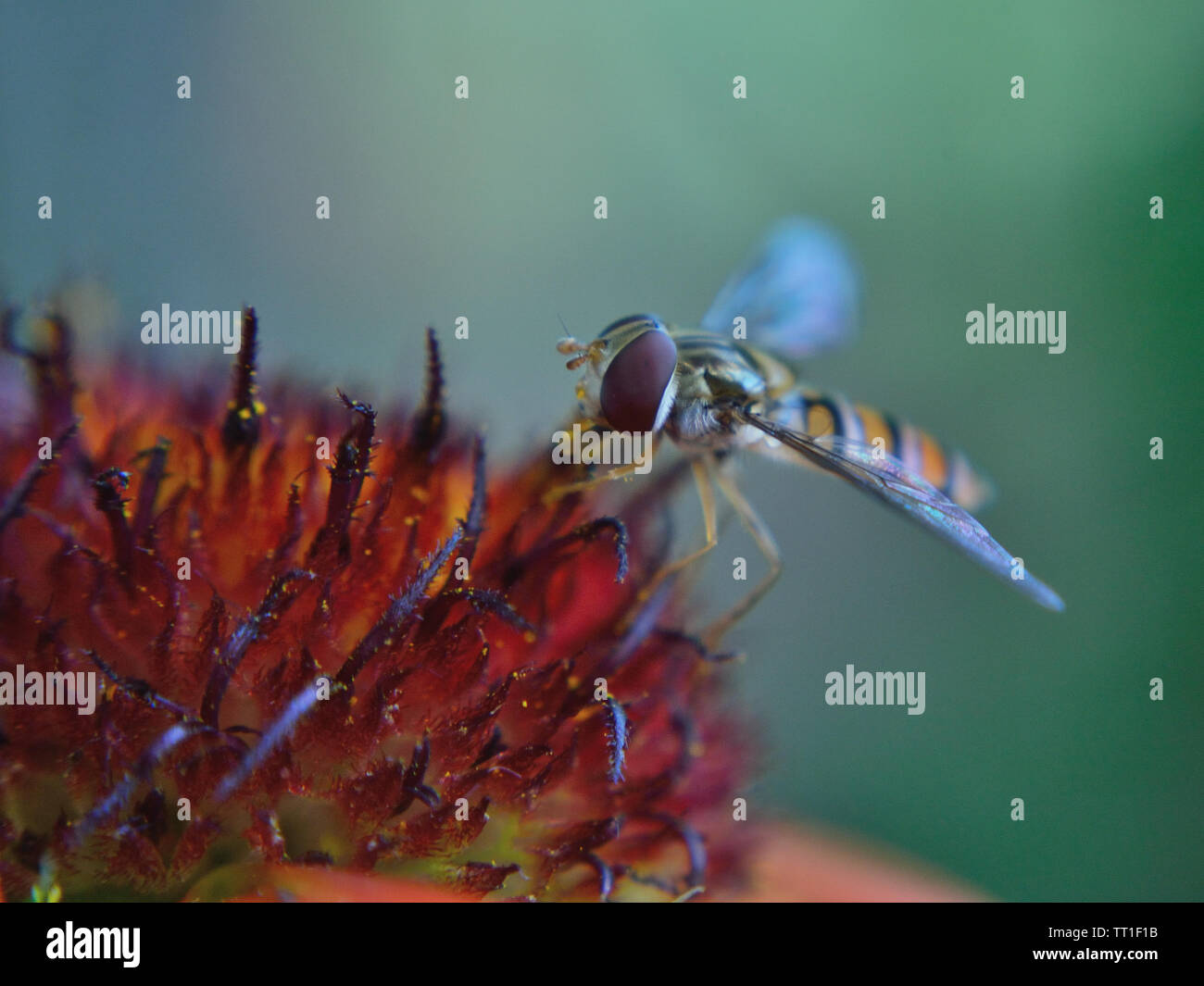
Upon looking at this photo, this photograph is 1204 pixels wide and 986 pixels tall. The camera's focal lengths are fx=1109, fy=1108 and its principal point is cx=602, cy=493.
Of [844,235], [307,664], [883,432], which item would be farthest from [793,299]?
[844,235]

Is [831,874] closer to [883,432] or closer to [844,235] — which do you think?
[883,432]

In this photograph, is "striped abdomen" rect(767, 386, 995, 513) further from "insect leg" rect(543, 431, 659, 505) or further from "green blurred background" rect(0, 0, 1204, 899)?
"green blurred background" rect(0, 0, 1204, 899)

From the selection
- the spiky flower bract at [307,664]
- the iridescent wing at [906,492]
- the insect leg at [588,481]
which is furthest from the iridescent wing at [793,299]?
the spiky flower bract at [307,664]

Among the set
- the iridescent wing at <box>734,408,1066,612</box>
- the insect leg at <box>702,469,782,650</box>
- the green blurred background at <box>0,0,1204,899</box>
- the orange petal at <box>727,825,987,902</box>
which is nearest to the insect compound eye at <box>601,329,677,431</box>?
the iridescent wing at <box>734,408,1066,612</box>

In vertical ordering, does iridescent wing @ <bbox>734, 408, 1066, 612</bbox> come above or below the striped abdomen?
below

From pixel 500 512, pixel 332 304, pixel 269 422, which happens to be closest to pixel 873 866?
pixel 500 512
